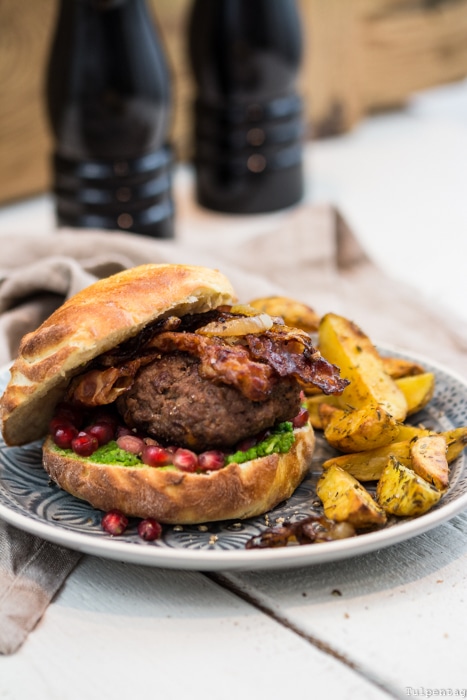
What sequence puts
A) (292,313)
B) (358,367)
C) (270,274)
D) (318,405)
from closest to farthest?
(358,367), (318,405), (292,313), (270,274)

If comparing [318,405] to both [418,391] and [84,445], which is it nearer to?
[418,391]

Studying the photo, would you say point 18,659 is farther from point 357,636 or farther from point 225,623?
point 357,636

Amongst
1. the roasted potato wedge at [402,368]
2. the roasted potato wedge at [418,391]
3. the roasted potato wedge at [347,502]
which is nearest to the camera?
the roasted potato wedge at [347,502]

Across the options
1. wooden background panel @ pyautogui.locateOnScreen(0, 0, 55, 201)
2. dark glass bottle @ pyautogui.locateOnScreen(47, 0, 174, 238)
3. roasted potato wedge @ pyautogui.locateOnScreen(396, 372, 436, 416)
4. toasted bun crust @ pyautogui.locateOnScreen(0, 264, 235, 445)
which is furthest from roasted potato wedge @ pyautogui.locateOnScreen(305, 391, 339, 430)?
wooden background panel @ pyautogui.locateOnScreen(0, 0, 55, 201)

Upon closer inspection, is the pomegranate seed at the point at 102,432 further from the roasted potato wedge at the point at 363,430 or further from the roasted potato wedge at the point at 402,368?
the roasted potato wedge at the point at 402,368

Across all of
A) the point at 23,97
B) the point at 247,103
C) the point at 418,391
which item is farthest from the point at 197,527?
the point at 23,97

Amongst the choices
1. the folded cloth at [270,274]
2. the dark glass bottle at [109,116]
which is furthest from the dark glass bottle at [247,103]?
the folded cloth at [270,274]
